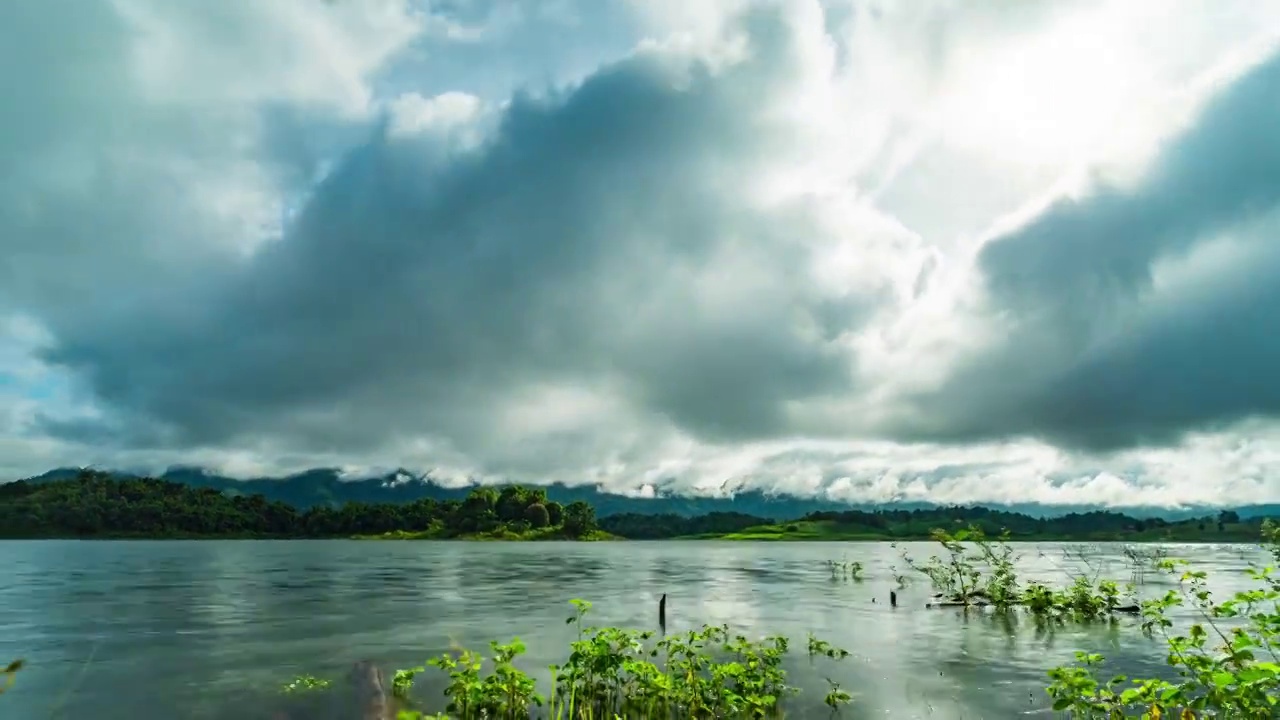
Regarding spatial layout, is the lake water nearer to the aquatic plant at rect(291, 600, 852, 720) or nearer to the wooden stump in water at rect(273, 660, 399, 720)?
the wooden stump in water at rect(273, 660, 399, 720)

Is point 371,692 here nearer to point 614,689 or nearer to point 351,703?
point 351,703

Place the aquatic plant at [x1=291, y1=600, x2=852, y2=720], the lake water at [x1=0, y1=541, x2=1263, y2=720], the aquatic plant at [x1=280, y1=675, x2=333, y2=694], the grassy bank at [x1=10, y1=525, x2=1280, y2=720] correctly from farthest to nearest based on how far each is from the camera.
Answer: the aquatic plant at [x1=280, y1=675, x2=333, y2=694] < the lake water at [x1=0, y1=541, x2=1263, y2=720] < the aquatic plant at [x1=291, y1=600, x2=852, y2=720] < the grassy bank at [x1=10, y1=525, x2=1280, y2=720]

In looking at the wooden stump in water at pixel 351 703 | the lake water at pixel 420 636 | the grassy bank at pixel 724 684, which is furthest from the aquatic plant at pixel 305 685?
the lake water at pixel 420 636

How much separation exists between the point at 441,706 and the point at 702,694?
33.7 ft

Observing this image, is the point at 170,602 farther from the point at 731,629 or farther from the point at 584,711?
the point at 584,711

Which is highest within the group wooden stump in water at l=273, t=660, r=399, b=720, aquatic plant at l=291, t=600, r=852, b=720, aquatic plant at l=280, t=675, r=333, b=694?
aquatic plant at l=291, t=600, r=852, b=720

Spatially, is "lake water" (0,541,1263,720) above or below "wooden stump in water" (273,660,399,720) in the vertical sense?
below

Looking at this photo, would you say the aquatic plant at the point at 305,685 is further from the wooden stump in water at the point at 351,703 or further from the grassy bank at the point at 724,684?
the wooden stump in water at the point at 351,703

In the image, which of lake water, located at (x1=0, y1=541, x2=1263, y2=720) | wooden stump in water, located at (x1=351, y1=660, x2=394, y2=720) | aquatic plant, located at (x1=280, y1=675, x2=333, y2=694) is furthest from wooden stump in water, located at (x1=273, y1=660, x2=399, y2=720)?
lake water, located at (x1=0, y1=541, x2=1263, y2=720)

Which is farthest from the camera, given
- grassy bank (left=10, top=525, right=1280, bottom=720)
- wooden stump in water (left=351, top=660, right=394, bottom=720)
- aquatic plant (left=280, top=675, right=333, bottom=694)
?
aquatic plant (left=280, top=675, right=333, bottom=694)

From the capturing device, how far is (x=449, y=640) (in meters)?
43.3

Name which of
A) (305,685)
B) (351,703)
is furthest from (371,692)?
(305,685)

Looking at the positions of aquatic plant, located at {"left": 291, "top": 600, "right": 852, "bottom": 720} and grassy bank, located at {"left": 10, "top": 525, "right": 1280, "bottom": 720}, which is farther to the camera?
aquatic plant, located at {"left": 291, "top": 600, "right": 852, "bottom": 720}

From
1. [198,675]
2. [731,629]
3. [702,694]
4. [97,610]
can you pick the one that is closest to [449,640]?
[198,675]
